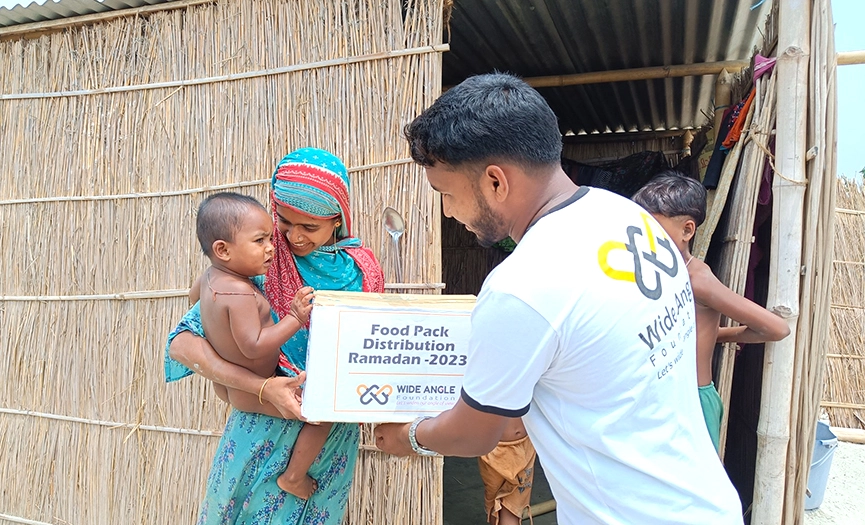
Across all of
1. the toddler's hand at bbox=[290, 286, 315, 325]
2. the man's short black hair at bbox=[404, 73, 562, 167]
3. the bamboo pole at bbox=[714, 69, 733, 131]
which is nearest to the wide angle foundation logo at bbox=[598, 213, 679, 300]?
the man's short black hair at bbox=[404, 73, 562, 167]

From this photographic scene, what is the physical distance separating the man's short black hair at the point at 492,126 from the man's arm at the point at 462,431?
493mm

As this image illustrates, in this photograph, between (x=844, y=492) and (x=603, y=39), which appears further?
(x=844, y=492)

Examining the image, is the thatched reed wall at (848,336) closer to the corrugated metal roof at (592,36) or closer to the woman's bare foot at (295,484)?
the corrugated metal roof at (592,36)

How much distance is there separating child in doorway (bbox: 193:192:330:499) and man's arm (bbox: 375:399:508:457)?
56cm

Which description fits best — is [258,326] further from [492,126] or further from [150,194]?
→ [150,194]

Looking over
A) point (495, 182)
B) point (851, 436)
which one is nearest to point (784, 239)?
point (495, 182)

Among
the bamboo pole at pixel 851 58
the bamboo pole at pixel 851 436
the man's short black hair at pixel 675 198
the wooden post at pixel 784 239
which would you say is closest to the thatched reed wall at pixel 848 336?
the bamboo pole at pixel 851 436

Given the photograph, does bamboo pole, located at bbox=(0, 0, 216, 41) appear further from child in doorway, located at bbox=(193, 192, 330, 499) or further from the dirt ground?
the dirt ground

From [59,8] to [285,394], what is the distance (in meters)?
2.63

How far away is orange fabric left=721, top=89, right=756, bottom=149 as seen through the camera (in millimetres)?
2877

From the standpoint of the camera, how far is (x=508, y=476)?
9.87 ft

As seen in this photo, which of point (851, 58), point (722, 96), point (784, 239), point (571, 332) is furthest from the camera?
point (722, 96)

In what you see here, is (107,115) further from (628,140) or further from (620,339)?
(628,140)

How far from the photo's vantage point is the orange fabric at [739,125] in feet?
9.44
